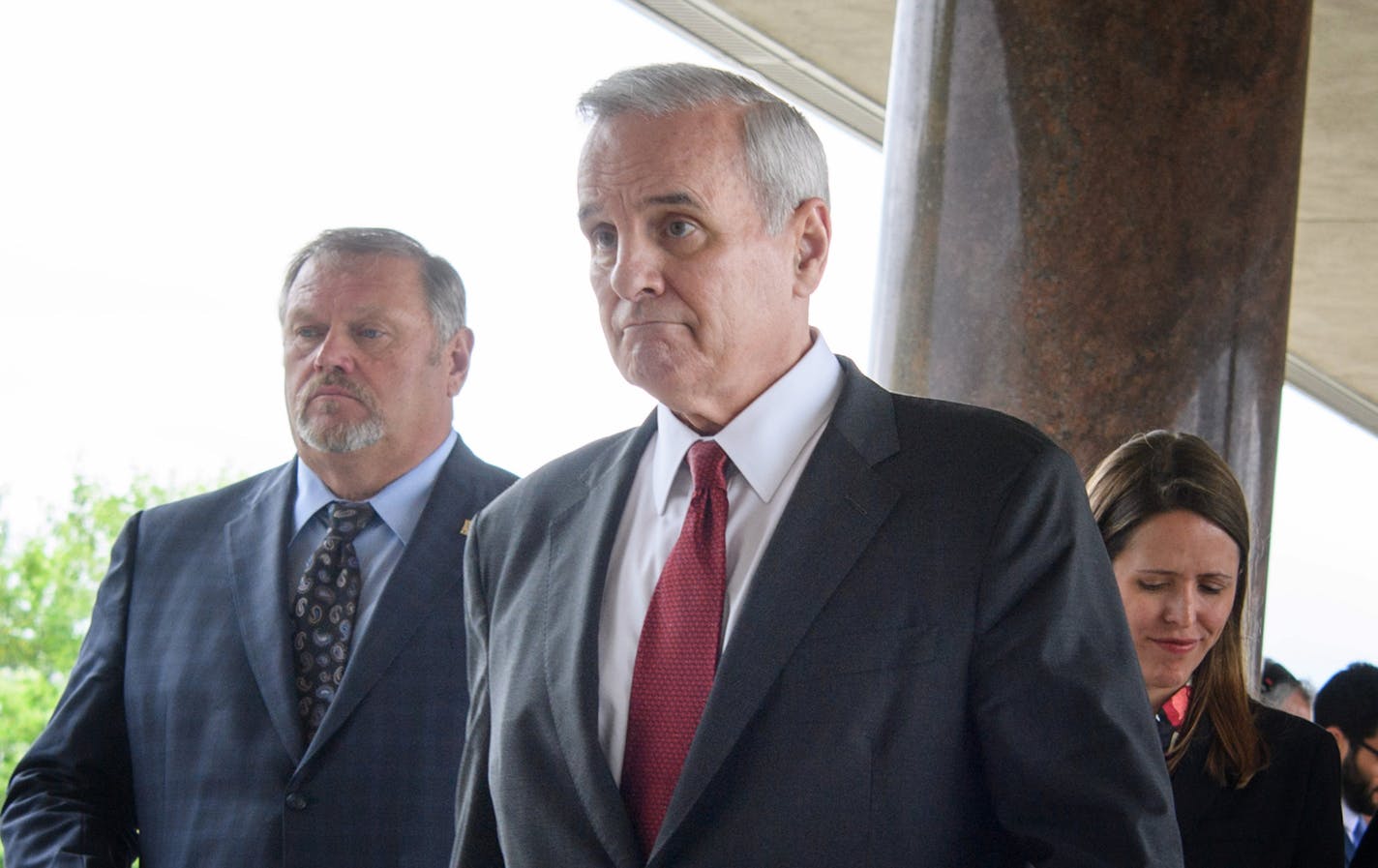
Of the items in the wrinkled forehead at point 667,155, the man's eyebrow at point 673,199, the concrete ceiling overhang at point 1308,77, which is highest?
the concrete ceiling overhang at point 1308,77

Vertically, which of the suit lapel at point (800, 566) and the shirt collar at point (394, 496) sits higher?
the shirt collar at point (394, 496)

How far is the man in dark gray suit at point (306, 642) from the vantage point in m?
2.76

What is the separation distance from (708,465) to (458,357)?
1552mm

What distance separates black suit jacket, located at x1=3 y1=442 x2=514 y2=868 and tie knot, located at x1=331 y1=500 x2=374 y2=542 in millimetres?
94

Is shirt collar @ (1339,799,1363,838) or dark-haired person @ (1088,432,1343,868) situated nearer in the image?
dark-haired person @ (1088,432,1343,868)

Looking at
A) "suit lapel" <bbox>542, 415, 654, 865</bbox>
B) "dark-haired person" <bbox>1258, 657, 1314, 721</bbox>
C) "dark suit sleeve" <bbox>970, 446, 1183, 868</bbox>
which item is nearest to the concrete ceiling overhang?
"dark-haired person" <bbox>1258, 657, 1314, 721</bbox>

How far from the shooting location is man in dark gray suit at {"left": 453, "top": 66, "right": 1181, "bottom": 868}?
5.65ft

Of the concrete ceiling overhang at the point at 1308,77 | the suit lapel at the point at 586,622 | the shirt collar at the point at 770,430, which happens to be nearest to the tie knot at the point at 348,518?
the suit lapel at the point at 586,622

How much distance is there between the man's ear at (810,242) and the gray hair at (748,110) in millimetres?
14

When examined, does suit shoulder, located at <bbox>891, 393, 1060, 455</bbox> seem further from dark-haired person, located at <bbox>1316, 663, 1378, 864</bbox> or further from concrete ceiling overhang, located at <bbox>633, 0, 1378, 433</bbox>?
concrete ceiling overhang, located at <bbox>633, 0, 1378, 433</bbox>

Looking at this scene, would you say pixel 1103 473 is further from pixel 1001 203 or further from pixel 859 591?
pixel 859 591

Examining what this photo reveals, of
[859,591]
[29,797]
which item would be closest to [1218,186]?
[859,591]

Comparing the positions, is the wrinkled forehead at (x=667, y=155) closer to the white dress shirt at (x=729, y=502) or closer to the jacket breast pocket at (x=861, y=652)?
the white dress shirt at (x=729, y=502)

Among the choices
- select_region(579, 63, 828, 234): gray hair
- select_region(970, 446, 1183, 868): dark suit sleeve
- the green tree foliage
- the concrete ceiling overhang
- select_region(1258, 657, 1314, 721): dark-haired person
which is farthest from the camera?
the green tree foliage
